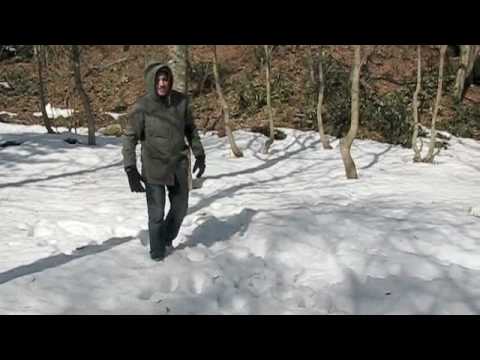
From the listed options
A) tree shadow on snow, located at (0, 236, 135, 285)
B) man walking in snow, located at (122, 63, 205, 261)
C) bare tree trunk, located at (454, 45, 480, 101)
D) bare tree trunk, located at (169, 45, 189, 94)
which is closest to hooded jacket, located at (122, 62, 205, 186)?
man walking in snow, located at (122, 63, 205, 261)

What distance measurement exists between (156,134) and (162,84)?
0.50 m

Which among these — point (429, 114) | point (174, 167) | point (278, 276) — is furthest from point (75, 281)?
point (429, 114)

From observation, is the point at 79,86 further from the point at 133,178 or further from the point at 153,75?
the point at 133,178

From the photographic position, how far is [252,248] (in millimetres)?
5273

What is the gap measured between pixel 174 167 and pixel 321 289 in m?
1.84

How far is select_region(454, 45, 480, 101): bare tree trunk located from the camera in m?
20.2

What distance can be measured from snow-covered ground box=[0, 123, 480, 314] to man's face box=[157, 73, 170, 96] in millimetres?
1706

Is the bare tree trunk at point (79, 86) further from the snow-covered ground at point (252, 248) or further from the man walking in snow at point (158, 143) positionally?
the man walking in snow at point (158, 143)

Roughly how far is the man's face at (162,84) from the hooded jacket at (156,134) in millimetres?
51

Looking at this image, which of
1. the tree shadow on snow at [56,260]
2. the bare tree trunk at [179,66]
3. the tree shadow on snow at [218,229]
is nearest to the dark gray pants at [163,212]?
the tree shadow on snow at [218,229]

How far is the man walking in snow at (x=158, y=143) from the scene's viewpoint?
4586 millimetres

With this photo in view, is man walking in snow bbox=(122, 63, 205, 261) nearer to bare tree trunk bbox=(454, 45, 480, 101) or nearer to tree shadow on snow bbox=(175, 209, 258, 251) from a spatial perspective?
tree shadow on snow bbox=(175, 209, 258, 251)

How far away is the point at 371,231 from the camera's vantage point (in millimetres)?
5613

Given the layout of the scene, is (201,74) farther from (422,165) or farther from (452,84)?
(422,165)
